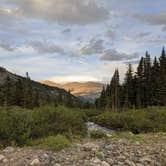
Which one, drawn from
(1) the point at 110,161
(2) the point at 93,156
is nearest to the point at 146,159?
(1) the point at 110,161

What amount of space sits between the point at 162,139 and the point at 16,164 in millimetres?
6359

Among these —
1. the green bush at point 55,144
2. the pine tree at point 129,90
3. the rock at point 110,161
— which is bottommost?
the rock at point 110,161

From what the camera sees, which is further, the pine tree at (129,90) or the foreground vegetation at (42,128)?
the pine tree at (129,90)

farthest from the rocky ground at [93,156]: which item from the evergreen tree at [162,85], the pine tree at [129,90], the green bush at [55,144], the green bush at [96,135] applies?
the pine tree at [129,90]

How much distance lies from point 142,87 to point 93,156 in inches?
2531

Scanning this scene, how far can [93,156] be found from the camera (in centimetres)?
1020

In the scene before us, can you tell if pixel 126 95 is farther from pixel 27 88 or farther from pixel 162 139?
pixel 162 139

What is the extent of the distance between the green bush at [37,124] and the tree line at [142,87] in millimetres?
50531

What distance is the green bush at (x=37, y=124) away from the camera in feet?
46.2

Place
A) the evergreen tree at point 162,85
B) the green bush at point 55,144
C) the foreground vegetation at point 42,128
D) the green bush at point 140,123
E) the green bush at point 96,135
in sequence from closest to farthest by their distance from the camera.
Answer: the green bush at point 55,144 → the foreground vegetation at point 42,128 → the green bush at point 96,135 → the green bush at point 140,123 → the evergreen tree at point 162,85

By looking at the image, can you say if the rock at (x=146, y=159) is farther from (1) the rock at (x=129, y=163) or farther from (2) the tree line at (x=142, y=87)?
(2) the tree line at (x=142, y=87)

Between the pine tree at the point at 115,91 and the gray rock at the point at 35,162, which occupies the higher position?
the pine tree at the point at 115,91

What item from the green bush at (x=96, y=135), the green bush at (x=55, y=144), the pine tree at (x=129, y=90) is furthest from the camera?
the pine tree at (x=129, y=90)

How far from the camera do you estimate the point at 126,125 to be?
31.2 m
